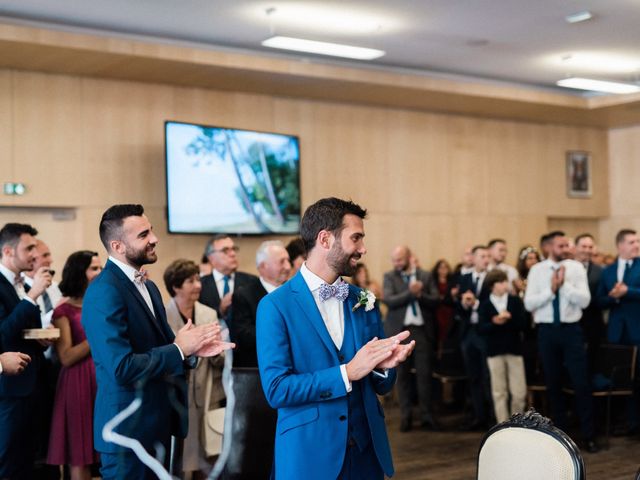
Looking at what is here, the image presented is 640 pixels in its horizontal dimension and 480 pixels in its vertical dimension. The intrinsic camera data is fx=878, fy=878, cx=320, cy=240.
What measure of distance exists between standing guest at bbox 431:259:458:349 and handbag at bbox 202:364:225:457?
475 cm

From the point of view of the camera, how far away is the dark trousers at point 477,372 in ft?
28.9

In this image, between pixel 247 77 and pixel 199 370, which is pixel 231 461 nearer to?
pixel 199 370

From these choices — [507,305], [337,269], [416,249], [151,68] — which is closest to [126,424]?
[337,269]

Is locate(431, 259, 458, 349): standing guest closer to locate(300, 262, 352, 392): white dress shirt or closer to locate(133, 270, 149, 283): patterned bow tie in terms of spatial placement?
locate(133, 270, 149, 283): patterned bow tie

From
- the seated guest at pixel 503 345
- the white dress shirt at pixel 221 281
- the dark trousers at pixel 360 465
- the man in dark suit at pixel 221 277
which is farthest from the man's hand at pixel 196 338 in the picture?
the seated guest at pixel 503 345

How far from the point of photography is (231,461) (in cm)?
393

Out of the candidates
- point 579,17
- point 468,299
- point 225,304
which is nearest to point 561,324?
point 468,299

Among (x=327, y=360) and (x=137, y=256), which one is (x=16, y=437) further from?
(x=327, y=360)

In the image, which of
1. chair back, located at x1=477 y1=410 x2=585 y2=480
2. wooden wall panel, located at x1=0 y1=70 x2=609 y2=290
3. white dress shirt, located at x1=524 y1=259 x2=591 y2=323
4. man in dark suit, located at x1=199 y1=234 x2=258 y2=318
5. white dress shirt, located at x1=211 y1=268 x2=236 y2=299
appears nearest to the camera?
chair back, located at x1=477 y1=410 x2=585 y2=480

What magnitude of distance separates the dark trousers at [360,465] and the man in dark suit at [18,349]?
2.27 metres

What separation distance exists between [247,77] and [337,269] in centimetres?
698

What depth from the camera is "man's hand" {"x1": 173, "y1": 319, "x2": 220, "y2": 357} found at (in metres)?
3.60

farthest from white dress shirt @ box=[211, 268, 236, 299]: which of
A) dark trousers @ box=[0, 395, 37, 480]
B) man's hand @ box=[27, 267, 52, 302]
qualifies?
man's hand @ box=[27, 267, 52, 302]

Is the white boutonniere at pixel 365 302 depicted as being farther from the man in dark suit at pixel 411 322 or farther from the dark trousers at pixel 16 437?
the man in dark suit at pixel 411 322
